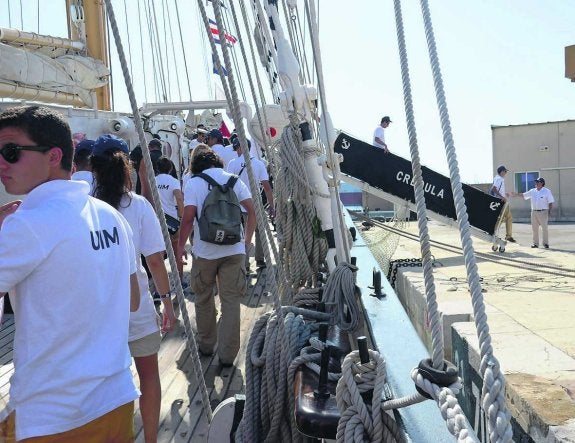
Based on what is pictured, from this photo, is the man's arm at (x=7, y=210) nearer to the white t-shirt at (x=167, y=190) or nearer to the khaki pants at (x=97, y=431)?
the khaki pants at (x=97, y=431)

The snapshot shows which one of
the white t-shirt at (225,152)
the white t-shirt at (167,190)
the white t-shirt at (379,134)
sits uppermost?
the white t-shirt at (379,134)

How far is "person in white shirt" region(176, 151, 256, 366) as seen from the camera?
4.15m

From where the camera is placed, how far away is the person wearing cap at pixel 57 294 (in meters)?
1.53

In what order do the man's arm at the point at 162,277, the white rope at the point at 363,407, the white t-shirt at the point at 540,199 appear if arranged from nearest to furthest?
the white rope at the point at 363,407 < the man's arm at the point at 162,277 < the white t-shirt at the point at 540,199

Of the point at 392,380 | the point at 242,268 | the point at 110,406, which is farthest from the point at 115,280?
the point at 242,268

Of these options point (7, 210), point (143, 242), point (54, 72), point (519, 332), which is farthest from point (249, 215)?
point (54, 72)

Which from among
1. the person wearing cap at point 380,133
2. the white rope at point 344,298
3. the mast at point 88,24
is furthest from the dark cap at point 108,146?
the mast at point 88,24

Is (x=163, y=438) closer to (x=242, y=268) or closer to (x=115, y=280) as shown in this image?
(x=242, y=268)

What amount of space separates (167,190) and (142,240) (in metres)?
3.11

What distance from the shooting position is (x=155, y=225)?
2.76 metres

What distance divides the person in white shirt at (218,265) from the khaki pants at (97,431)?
7.72 feet

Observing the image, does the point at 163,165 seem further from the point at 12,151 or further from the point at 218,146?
the point at 12,151

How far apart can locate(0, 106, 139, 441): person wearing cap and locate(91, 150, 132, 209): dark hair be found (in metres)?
1.00

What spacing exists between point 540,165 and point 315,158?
17482 millimetres
